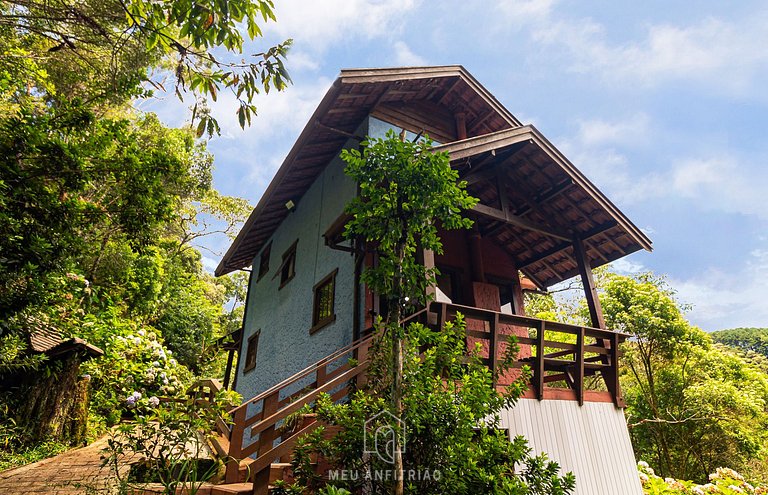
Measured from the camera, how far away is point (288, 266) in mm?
10914

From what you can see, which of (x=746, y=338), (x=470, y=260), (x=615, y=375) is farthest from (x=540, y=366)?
(x=746, y=338)

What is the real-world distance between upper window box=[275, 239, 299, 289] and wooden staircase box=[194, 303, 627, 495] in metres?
3.12

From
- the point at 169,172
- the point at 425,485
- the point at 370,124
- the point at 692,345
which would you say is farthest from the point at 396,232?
the point at 692,345

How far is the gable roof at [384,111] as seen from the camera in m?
7.77

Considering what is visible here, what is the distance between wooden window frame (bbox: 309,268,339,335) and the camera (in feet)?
25.2

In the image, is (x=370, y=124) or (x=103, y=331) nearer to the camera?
(x=370, y=124)

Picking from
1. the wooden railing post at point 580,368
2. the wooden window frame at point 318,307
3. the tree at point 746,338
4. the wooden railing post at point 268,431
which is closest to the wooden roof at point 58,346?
the wooden window frame at point 318,307

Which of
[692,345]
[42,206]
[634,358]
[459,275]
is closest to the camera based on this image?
[42,206]

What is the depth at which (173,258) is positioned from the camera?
21.0 m

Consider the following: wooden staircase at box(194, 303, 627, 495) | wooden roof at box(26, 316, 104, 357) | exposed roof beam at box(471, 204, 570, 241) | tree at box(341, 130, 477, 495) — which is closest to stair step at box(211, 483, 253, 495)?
wooden staircase at box(194, 303, 627, 495)

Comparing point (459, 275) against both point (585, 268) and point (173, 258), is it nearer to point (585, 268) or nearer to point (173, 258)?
point (585, 268)

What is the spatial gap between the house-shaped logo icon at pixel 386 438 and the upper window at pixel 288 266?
7.61 metres

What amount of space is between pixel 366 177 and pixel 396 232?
1.84 ft

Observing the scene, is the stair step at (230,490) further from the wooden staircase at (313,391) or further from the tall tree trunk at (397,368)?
the tall tree trunk at (397,368)
